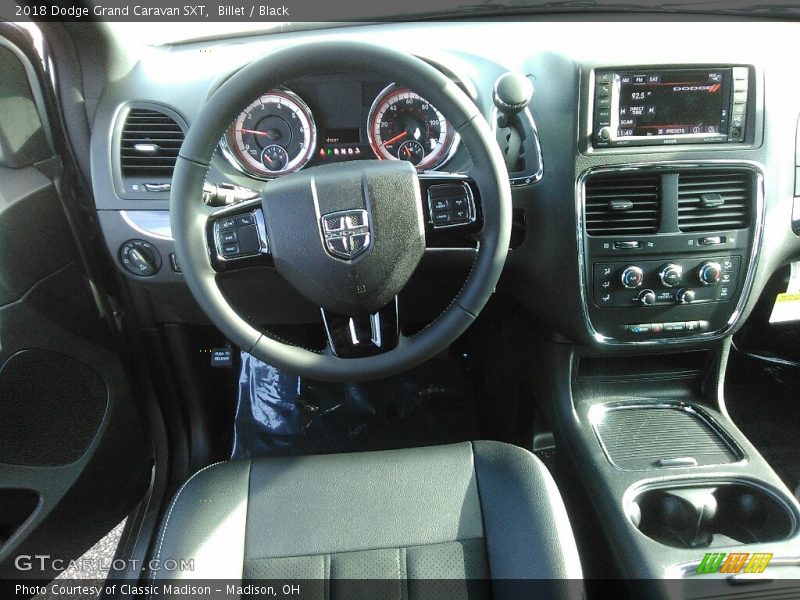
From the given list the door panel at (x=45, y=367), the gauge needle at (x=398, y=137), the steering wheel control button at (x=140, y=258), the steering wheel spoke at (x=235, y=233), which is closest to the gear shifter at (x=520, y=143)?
the gauge needle at (x=398, y=137)

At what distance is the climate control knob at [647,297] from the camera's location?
1.40 metres

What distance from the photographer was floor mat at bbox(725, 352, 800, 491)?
1.96m

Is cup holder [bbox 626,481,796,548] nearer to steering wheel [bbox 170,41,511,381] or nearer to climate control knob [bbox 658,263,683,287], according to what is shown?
climate control knob [bbox 658,263,683,287]

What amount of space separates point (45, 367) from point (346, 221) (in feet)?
2.89

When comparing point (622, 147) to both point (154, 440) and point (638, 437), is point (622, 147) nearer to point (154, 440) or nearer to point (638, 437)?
point (638, 437)

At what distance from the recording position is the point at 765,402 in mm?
2094

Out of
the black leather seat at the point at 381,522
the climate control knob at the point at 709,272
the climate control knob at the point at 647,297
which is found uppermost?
the climate control knob at the point at 709,272

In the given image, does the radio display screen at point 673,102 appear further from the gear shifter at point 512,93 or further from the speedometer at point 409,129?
the speedometer at point 409,129

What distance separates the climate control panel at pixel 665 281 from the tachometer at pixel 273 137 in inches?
28.5

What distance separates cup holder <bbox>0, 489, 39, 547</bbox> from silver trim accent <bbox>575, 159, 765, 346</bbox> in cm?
138

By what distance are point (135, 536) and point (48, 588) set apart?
24cm

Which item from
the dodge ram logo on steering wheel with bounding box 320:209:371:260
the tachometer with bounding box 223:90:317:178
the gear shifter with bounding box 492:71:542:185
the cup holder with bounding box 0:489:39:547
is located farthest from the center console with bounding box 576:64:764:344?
the cup holder with bounding box 0:489:39:547

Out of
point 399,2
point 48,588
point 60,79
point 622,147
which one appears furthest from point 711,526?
point 60,79

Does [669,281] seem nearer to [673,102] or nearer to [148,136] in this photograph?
[673,102]
